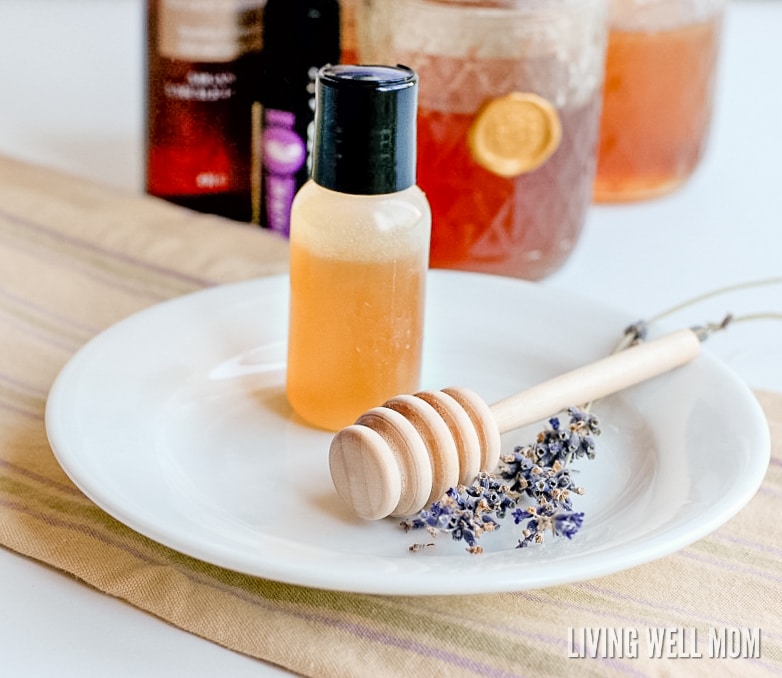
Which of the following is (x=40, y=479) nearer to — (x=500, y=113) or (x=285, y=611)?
(x=285, y=611)

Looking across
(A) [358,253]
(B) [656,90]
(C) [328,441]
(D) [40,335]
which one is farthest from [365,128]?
(B) [656,90]

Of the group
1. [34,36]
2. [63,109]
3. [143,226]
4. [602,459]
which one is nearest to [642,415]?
[602,459]

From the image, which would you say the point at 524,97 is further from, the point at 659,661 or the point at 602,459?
the point at 659,661

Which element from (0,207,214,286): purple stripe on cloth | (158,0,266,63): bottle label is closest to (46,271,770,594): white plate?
(0,207,214,286): purple stripe on cloth

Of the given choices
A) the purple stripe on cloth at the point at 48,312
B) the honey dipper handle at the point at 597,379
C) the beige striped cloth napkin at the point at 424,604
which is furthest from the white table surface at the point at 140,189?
the purple stripe on cloth at the point at 48,312

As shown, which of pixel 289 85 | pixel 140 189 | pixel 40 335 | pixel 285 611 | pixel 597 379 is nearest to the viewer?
pixel 285 611
